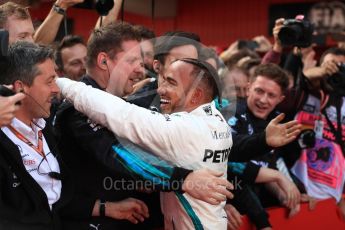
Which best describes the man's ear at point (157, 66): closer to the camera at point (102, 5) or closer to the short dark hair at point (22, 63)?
the camera at point (102, 5)

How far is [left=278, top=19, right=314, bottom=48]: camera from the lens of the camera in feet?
13.4

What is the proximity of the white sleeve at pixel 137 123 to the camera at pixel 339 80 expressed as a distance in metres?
2.08

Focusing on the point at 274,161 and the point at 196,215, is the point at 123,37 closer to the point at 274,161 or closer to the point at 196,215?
the point at 196,215

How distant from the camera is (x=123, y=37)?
→ 287 centimetres

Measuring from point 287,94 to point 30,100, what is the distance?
2331mm

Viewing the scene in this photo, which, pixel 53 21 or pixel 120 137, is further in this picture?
pixel 53 21

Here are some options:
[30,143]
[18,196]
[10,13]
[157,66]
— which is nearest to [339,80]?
[157,66]

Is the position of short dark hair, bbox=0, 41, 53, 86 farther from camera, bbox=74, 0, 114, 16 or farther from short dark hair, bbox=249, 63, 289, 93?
short dark hair, bbox=249, 63, 289, 93

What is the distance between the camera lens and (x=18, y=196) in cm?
236

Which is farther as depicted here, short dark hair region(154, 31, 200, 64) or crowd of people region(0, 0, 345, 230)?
short dark hair region(154, 31, 200, 64)

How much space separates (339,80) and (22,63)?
8.45 feet

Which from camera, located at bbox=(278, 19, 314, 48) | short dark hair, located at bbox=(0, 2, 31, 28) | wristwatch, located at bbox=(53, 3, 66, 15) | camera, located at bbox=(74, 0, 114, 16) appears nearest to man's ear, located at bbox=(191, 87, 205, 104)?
short dark hair, located at bbox=(0, 2, 31, 28)

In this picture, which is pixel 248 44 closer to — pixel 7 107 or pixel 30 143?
pixel 30 143

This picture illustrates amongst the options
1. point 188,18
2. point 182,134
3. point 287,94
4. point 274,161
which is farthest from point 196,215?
point 188,18
